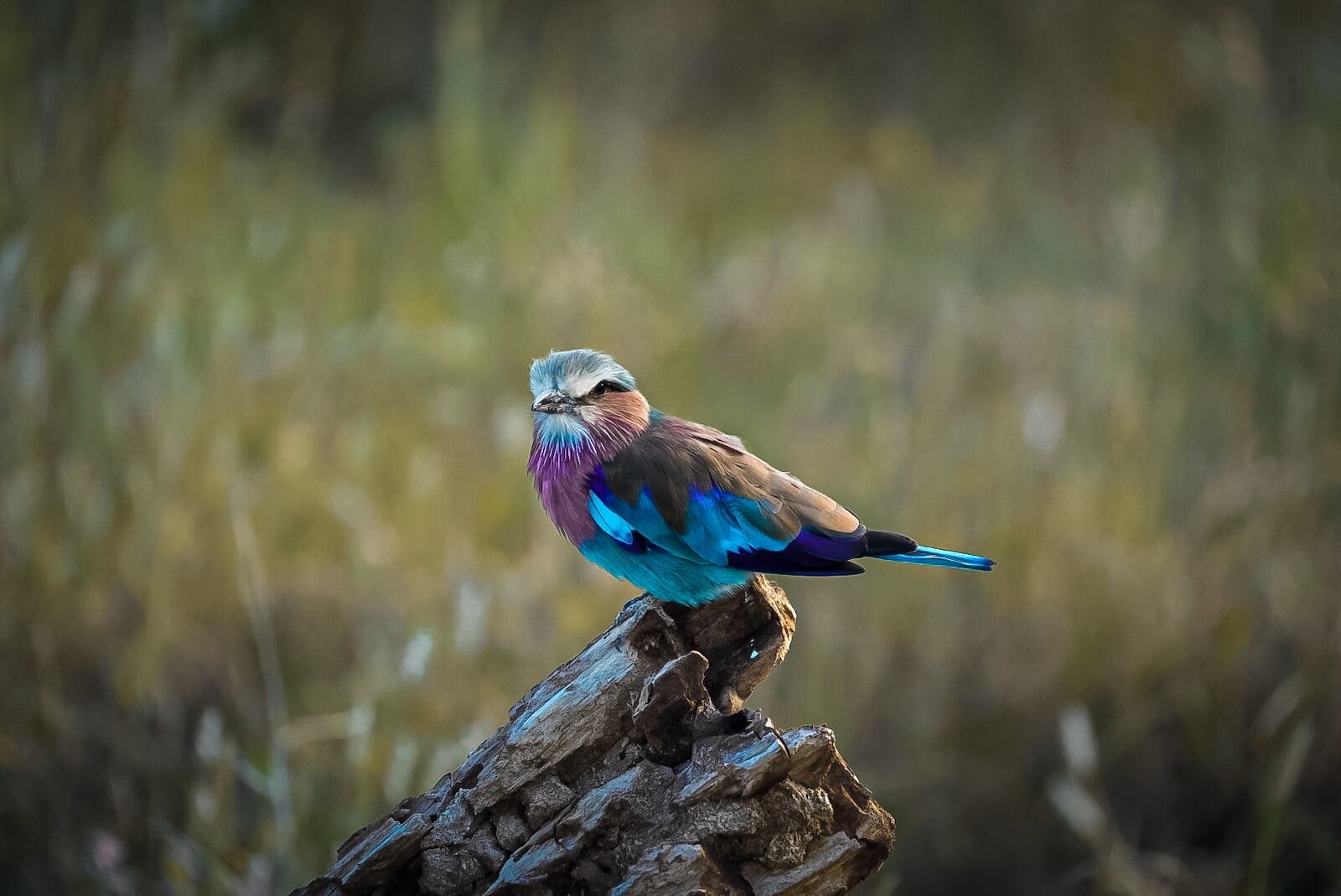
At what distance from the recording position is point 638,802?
5.07ft

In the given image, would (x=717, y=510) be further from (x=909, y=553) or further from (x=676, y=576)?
(x=909, y=553)

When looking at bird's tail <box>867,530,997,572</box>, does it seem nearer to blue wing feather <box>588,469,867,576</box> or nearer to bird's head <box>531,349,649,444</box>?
blue wing feather <box>588,469,867,576</box>

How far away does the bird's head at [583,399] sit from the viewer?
1869 mm

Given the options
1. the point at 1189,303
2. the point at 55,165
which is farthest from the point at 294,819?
the point at 1189,303

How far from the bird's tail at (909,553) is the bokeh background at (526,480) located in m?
0.73

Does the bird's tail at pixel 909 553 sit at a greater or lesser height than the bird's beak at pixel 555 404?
lesser

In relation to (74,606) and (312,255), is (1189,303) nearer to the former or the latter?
(312,255)

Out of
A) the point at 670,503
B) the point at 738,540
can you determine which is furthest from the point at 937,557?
the point at 670,503

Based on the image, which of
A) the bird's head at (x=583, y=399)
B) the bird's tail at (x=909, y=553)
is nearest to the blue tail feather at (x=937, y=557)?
the bird's tail at (x=909, y=553)

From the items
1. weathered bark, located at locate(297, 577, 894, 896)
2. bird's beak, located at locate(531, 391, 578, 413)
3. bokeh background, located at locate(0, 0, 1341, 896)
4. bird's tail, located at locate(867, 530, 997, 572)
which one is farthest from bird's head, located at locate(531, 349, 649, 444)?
bokeh background, located at locate(0, 0, 1341, 896)

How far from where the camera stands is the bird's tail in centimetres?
168

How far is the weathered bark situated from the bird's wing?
0.43ft

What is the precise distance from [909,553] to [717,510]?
29 cm

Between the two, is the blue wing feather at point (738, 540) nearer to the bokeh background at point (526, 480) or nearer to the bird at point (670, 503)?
the bird at point (670, 503)
